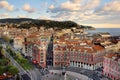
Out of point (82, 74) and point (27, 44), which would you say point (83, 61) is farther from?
point (27, 44)

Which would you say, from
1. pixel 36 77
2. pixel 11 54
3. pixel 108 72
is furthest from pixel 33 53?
pixel 108 72

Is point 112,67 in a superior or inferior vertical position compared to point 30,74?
superior

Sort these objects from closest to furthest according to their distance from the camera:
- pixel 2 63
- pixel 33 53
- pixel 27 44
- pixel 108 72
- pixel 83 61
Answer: pixel 108 72, pixel 2 63, pixel 83 61, pixel 33 53, pixel 27 44

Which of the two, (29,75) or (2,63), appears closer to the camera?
(29,75)

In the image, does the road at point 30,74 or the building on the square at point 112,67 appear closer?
the building on the square at point 112,67

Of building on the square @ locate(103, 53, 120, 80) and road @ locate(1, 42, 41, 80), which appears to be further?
road @ locate(1, 42, 41, 80)

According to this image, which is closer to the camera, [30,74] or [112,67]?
[112,67]

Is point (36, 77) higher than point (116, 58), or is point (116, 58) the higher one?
point (116, 58)

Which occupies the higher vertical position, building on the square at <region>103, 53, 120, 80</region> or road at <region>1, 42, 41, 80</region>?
building on the square at <region>103, 53, 120, 80</region>

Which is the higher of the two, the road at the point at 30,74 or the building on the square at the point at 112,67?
the building on the square at the point at 112,67

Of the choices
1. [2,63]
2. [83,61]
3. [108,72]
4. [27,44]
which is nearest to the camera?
[108,72]
